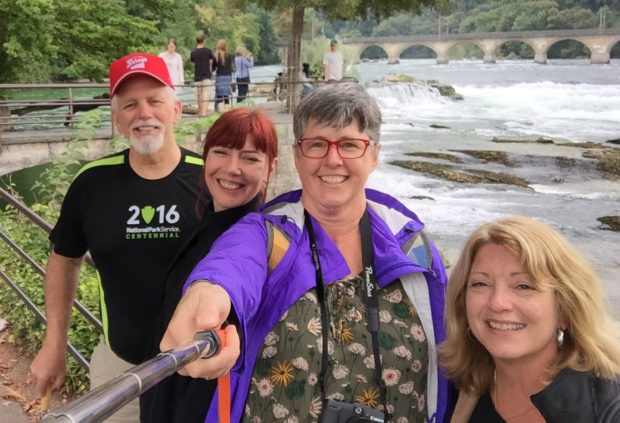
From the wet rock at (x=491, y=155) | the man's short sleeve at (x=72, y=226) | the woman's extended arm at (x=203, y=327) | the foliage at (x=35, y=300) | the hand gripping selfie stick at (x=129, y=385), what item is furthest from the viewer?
the wet rock at (x=491, y=155)

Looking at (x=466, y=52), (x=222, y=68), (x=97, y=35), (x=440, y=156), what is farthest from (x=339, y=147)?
(x=466, y=52)

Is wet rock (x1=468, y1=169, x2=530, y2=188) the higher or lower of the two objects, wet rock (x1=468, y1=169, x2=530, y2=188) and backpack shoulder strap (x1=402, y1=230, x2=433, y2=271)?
the lower

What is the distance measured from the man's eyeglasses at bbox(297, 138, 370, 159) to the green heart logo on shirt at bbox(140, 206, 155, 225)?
1.88 feet

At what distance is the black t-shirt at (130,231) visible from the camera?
1842 millimetres

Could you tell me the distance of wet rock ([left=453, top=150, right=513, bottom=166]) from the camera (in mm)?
16188

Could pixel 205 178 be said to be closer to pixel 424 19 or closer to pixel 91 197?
pixel 91 197

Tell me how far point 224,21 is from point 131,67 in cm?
3456

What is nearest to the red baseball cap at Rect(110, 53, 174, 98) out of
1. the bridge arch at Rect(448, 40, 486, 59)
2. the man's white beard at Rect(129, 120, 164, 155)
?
the man's white beard at Rect(129, 120, 164, 155)

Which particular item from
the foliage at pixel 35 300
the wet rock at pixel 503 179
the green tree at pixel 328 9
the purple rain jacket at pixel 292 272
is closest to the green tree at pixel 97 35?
the green tree at pixel 328 9

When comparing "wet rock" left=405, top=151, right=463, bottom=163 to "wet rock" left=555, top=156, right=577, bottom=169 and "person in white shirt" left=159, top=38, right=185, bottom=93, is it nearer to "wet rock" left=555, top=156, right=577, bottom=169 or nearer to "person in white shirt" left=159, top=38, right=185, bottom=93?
"wet rock" left=555, top=156, right=577, bottom=169

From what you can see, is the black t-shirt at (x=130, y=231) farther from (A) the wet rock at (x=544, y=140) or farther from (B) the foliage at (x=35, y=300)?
(A) the wet rock at (x=544, y=140)

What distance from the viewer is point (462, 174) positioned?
1449 cm

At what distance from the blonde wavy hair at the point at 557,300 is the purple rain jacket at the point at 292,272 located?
0.05 m

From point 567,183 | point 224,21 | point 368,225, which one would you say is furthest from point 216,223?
point 224,21
